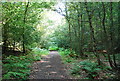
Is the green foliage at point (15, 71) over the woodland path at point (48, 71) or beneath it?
over

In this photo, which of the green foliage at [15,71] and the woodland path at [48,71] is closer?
the green foliage at [15,71]

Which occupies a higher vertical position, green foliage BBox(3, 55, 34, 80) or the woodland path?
green foliage BBox(3, 55, 34, 80)

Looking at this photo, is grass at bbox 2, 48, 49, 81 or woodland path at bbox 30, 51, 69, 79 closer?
grass at bbox 2, 48, 49, 81

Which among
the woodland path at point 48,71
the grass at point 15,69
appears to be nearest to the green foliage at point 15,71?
the grass at point 15,69

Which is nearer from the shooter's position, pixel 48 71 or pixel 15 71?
pixel 15 71

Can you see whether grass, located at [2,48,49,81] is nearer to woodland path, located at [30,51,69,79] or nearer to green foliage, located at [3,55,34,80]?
green foliage, located at [3,55,34,80]

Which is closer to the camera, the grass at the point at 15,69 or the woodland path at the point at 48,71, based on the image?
the grass at the point at 15,69

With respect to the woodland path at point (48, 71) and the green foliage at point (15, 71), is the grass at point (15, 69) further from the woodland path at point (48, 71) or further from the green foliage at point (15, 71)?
the woodland path at point (48, 71)

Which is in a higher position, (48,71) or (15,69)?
(15,69)

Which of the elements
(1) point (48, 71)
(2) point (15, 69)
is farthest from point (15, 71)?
(1) point (48, 71)

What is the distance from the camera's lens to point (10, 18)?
801cm

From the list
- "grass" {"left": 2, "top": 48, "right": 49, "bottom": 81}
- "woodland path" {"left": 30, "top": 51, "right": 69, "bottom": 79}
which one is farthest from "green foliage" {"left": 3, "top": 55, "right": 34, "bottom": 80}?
"woodland path" {"left": 30, "top": 51, "right": 69, "bottom": 79}

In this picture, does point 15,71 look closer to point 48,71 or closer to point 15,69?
point 15,69

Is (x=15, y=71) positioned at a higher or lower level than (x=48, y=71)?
higher
